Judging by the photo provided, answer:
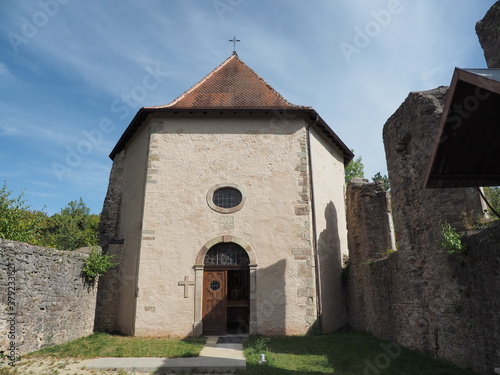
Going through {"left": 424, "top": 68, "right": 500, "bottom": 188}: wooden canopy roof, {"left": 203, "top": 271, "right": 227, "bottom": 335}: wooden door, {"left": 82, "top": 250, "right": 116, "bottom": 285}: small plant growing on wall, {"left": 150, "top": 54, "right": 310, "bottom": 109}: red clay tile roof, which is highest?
{"left": 150, "top": 54, "right": 310, "bottom": 109}: red clay tile roof

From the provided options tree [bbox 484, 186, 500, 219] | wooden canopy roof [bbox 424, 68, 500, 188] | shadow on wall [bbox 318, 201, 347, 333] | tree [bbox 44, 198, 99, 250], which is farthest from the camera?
tree [bbox 44, 198, 99, 250]

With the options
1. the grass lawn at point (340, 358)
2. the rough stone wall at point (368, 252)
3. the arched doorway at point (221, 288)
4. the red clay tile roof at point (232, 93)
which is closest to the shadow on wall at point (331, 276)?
the rough stone wall at point (368, 252)

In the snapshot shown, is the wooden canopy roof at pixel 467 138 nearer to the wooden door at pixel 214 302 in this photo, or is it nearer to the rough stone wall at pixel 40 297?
the wooden door at pixel 214 302

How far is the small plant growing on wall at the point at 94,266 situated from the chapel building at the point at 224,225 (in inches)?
27.4

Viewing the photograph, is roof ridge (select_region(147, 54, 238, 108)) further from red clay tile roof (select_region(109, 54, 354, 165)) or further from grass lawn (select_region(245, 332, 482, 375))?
grass lawn (select_region(245, 332, 482, 375))

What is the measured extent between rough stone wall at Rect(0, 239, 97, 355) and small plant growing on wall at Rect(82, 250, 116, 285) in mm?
182

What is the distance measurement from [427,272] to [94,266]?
343 inches

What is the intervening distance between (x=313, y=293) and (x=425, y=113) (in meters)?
5.78

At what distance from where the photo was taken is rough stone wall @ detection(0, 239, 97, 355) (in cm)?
701

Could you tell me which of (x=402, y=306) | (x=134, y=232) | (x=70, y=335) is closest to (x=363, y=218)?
(x=402, y=306)

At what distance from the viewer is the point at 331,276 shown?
11359 mm

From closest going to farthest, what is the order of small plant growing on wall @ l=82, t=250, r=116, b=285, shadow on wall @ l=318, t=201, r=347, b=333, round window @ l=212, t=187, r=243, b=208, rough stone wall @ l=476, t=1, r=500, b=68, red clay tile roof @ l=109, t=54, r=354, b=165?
rough stone wall @ l=476, t=1, r=500, b=68, small plant growing on wall @ l=82, t=250, r=116, b=285, shadow on wall @ l=318, t=201, r=347, b=333, round window @ l=212, t=187, r=243, b=208, red clay tile roof @ l=109, t=54, r=354, b=165

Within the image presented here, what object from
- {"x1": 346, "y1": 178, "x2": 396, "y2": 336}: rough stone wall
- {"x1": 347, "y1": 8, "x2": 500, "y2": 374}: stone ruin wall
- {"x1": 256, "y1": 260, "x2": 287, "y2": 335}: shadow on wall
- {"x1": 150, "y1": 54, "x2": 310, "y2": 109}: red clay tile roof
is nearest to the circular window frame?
{"x1": 256, "y1": 260, "x2": 287, "y2": 335}: shadow on wall

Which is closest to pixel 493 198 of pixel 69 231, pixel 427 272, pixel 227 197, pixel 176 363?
pixel 427 272
